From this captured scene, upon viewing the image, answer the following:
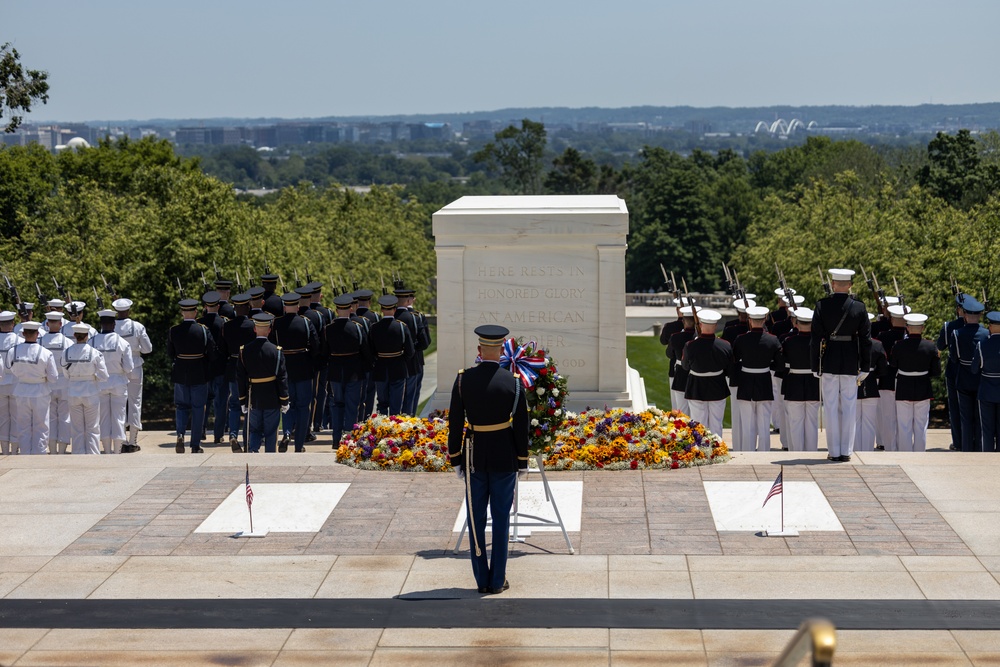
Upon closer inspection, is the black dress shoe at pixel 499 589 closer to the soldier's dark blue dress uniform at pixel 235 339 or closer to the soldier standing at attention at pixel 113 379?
the soldier's dark blue dress uniform at pixel 235 339

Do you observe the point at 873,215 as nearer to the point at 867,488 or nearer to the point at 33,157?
the point at 867,488

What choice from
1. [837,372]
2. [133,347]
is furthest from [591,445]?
[133,347]

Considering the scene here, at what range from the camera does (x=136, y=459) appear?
40.9 feet

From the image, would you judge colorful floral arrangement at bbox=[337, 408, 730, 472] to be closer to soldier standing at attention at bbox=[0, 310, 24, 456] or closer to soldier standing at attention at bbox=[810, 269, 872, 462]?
soldier standing at attention at bbox=[810, 269, 872, 462]

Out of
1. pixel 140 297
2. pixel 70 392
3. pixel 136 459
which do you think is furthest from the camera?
pixel 140 297

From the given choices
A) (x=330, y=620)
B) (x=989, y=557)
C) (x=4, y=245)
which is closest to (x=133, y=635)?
(x=330, y=620)

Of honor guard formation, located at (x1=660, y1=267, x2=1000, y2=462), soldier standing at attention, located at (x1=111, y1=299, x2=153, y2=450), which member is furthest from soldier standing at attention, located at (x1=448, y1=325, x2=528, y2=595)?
soldier standing at attention, located at (x1=111, y1=299, x2=153, y2=450)

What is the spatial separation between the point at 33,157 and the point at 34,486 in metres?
42.0

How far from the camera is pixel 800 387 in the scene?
45.4 ft

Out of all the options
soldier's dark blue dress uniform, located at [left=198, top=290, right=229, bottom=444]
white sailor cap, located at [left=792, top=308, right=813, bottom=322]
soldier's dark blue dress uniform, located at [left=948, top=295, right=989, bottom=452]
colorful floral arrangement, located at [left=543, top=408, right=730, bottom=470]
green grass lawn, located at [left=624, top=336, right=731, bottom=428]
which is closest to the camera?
colorful floral arrangement, located at [left=543, top=408, right=730, bottom=470]

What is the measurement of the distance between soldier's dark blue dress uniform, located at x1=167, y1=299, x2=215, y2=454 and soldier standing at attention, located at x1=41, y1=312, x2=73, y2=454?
1137 millimetres

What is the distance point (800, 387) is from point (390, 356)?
14.5 ft

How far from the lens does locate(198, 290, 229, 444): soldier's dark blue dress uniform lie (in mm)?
15531

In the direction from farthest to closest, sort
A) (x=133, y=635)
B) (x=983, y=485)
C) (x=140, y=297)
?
(x=140, y=297) → (x=983, y=485) → (x=133, y=635)
